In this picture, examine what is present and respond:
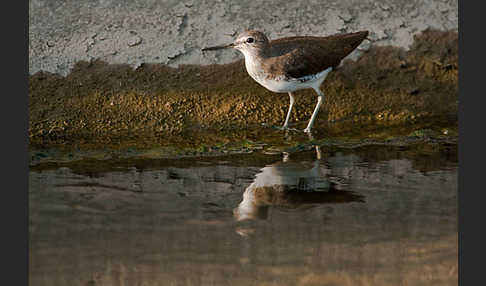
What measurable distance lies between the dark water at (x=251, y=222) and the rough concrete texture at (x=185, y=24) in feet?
7.59

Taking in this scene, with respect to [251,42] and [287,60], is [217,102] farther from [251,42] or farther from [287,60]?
[287,60]

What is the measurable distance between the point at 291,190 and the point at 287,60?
239cm

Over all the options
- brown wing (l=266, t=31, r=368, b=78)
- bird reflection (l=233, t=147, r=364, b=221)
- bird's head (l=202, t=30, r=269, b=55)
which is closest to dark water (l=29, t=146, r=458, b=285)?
bird reflection (l=233, t=147, r=364, b=221)

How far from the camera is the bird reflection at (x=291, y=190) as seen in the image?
239 inches

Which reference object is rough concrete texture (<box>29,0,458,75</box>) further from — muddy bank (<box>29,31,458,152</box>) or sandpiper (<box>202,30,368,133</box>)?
sandpiper (<box>202,30,368,133</box>)

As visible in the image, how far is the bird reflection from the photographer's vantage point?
607 cm

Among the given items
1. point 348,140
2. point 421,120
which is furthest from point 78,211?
point 421,120

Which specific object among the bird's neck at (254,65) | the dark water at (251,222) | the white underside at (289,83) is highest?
the bird's neck at (254,65)

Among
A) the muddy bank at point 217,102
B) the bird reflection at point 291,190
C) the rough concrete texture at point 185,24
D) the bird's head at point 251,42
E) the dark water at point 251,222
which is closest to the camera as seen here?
the dark water at point 251,222

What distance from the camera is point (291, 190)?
255 inches

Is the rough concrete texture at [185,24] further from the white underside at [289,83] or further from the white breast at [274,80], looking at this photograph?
the white underside at [289,83]

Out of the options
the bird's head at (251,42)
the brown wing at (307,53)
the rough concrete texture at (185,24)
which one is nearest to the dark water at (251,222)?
the brown wing at (307,53)

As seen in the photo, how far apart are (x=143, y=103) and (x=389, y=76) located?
3428mm

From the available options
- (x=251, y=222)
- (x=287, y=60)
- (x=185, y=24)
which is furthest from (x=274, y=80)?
(x=251, y=222)
